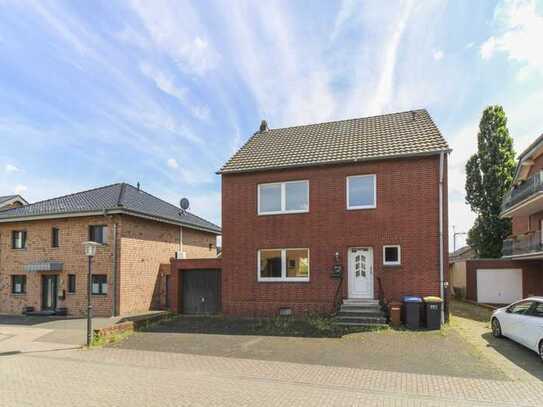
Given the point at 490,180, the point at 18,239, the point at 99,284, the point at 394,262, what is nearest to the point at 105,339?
the point at 99,284

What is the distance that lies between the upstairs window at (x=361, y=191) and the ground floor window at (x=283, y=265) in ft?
8.39

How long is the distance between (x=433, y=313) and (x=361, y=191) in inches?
193

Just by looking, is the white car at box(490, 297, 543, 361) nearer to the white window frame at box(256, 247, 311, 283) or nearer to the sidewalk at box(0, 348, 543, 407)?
the sidewalk at box(0, 348, 543, 407)

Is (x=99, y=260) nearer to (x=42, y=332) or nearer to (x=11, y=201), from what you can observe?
(x=42, y=332)

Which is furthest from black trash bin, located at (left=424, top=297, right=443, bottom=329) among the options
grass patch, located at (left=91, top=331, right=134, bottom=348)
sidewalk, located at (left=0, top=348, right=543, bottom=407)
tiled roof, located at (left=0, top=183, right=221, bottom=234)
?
tiled roof, located at (left=0, top=183, right=221, bottom=234)

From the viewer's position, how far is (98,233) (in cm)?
1977

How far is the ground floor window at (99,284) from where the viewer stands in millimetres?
19156

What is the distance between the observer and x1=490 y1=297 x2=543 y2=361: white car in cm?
957

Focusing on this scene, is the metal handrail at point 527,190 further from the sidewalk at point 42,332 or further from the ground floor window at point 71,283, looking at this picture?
the ground floor window at point 71,283

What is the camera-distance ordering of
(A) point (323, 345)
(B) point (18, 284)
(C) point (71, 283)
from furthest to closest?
(B) point (18, 284) → (C) point (71, 283) → (A) point (323, 345)

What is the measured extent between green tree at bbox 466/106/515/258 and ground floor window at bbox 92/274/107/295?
27.8 meters

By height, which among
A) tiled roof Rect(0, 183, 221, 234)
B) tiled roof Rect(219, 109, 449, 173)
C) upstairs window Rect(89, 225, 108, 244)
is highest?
tiled roof Rect(219, 109, 449, 173)

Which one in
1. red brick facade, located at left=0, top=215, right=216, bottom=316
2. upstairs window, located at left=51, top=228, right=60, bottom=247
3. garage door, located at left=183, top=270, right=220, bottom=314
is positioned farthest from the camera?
upstairs window, located at left=51, top=228, right=60, bottom=247

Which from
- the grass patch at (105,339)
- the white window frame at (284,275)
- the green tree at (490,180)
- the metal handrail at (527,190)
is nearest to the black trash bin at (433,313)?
the white window frame at (284,275)
